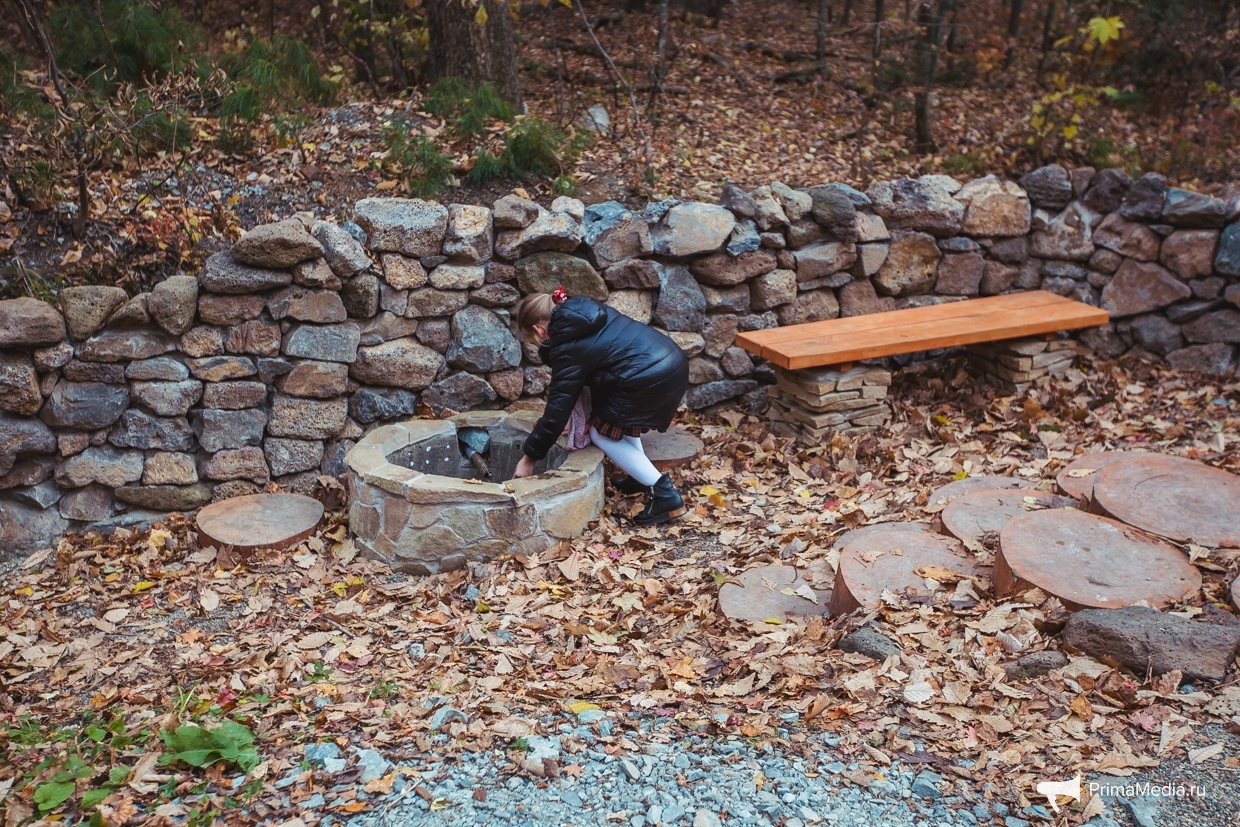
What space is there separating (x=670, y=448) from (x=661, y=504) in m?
0.63

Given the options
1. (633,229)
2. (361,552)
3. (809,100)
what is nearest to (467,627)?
(361,552)

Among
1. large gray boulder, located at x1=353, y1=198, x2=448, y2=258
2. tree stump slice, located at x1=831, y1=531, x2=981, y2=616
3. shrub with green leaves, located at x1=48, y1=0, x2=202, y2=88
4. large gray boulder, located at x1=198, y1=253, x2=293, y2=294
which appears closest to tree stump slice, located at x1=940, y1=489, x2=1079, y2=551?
tree stump slice, located at x1=831, y1=531, x2=981, y2=616

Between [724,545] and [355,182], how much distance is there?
297cm

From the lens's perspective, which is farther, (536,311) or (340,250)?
(340,250)

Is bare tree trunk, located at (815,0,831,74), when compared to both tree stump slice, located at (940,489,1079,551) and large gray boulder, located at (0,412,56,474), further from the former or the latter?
large gray boulder, located at (0,412,56,474)

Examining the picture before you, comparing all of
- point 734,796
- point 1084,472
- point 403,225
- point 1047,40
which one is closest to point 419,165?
point 403,225

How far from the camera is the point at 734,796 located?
9.02 ft

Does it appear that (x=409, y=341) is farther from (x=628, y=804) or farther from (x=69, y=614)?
(x=628, y=804)

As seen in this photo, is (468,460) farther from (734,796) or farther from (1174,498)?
(1174,498)

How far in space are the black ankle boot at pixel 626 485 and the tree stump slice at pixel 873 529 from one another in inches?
44.9

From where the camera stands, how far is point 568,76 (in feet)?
24.6

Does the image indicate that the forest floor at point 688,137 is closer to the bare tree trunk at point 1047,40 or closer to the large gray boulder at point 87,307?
the bare tree trunk at point 1047,40

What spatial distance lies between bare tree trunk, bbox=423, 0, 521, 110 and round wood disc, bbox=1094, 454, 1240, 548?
14.2ft

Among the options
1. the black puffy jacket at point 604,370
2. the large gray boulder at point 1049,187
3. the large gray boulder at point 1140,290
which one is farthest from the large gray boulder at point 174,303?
the large gray boulder at point 1140,290
